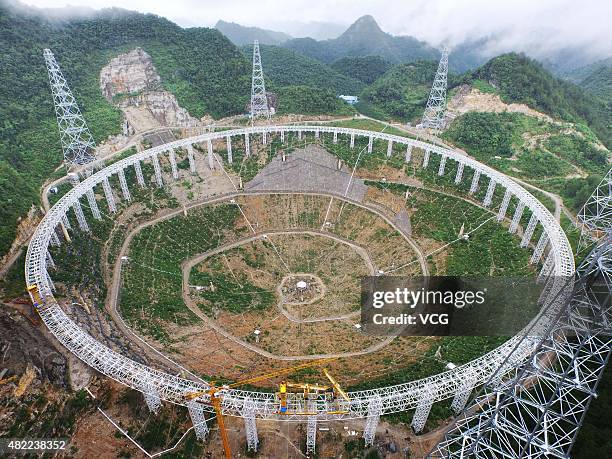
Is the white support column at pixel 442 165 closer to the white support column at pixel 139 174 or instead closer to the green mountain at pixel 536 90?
the green mountain at pixel 536 90

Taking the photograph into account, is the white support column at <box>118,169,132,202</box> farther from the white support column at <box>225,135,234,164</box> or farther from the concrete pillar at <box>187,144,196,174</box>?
the white support column at <box>225,135,234,164</box>

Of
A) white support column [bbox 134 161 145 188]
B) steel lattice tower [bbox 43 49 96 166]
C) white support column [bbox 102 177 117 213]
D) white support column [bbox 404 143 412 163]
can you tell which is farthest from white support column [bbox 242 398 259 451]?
steel lattice tower [bbox 43 49 96 166]

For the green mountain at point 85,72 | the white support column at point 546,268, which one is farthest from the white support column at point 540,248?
the green mountain at point 85,72

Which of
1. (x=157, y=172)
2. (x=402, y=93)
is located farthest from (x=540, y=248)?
(x=402, y=93)

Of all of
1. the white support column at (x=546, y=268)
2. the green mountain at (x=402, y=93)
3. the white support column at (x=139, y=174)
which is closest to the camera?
the white support column at (x=546, y=268)

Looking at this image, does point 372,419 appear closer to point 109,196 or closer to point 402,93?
point 109,196

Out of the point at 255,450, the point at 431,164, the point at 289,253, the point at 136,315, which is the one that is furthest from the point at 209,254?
the point at 431,164
